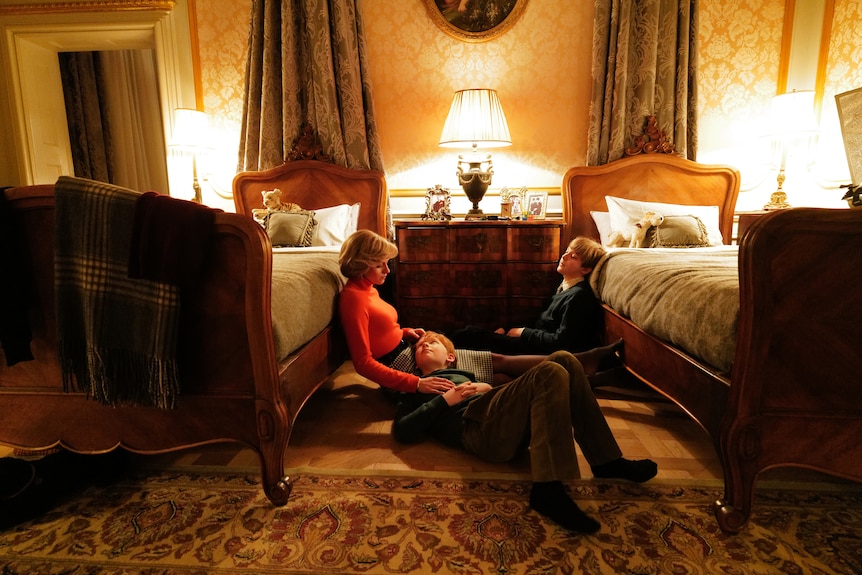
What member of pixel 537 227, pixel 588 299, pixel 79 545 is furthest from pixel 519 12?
pixel 79 545

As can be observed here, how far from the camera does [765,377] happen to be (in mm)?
1231

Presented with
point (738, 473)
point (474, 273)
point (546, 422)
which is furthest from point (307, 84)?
point (738, 473)

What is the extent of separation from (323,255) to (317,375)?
73 centimetres

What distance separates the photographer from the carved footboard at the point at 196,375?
133cm

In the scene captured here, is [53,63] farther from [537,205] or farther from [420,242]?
[537,205]

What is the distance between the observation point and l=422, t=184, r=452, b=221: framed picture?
3.08m

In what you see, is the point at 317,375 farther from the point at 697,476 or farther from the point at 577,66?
the point at 577,66

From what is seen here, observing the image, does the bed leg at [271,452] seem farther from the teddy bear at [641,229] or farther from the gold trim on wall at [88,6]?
the gold trim on wall at [88,6]

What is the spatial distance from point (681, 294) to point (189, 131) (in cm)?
312

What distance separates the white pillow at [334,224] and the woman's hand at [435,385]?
1404 millimetres

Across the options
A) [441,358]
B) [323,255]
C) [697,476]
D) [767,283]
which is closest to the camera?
[767,283]

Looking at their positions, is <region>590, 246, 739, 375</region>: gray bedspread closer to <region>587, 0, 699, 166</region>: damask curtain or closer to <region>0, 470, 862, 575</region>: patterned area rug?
<region>0, 470, 862, 575</region>: patterned area rug

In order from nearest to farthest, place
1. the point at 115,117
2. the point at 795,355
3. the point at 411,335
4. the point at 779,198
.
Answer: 1. the point at 795,355
2. the point at 411,335
3. the point at 779,198
4. the point at 115,117

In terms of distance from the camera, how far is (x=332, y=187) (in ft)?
10.8
